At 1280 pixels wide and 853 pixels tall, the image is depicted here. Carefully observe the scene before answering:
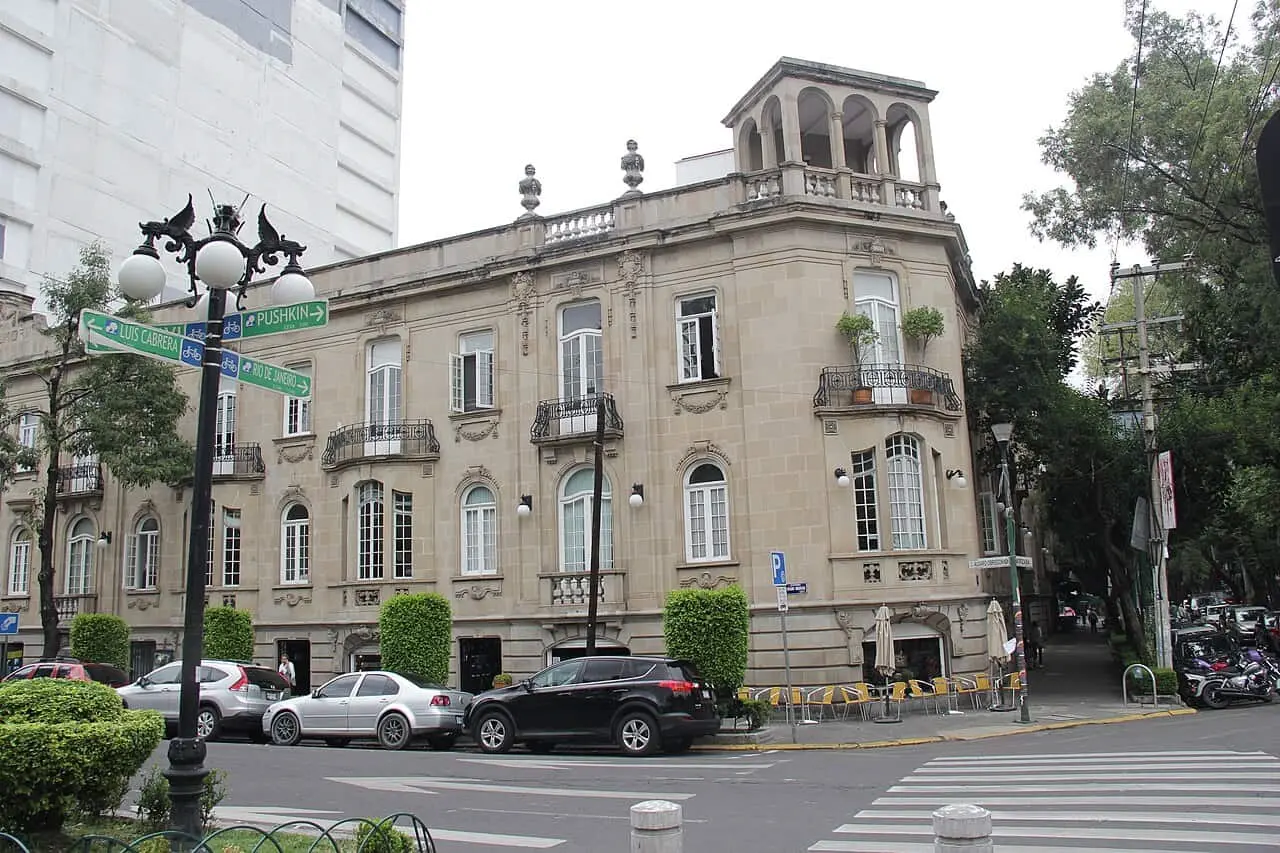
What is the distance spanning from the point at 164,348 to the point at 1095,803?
10.6m

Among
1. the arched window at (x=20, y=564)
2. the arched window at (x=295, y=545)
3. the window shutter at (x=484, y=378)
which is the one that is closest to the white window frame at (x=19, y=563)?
the arched window at (x=20, y=564)

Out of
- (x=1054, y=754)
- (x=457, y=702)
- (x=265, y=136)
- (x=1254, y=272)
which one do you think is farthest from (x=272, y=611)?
Result: (x=265, y=136)

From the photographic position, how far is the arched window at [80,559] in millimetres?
33344

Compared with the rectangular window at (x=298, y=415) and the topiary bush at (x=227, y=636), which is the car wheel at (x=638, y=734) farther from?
the rectangular window at (x=298, y=415)

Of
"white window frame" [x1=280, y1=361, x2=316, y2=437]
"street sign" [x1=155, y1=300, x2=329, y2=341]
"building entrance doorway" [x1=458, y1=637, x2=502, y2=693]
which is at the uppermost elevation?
"white window frame" [x1=280, y1=361, x2=316, y2=437]

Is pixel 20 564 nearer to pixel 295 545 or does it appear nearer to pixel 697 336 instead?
pixel 295 545

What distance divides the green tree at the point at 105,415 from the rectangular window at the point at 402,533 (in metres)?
6.83

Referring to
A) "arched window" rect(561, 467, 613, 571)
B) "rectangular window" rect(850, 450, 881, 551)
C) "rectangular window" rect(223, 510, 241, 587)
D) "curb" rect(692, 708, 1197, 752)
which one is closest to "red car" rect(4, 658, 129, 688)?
"rectangular window" rect(223, 510, 241, 587)

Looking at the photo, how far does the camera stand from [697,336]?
2547 cm

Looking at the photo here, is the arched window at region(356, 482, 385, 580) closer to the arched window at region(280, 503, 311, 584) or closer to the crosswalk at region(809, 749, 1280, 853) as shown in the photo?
the arched window at region(280, 503, 311, 584)

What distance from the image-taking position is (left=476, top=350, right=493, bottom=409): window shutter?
90.7 ft

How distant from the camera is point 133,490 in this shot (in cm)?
3262

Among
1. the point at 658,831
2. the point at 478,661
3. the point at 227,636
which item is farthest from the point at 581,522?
the point at 658,831

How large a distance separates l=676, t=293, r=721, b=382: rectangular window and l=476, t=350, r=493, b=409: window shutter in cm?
548
